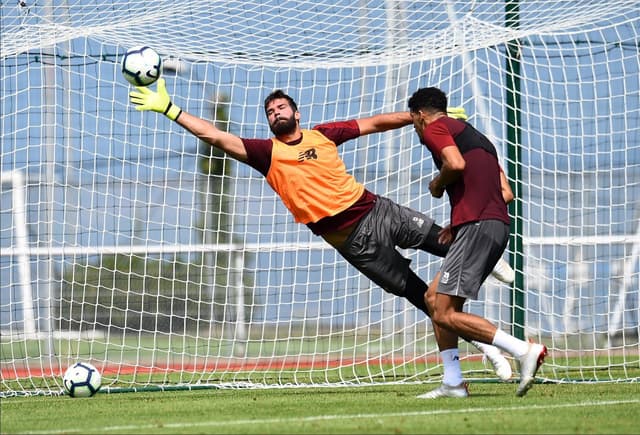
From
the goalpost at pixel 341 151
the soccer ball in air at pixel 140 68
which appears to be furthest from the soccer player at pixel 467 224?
the goalpost at pixel 341 151

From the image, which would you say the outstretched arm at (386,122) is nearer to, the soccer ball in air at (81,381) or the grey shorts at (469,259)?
the grey shorts at (469,259)

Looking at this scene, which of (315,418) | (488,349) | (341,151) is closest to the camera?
(315,418)

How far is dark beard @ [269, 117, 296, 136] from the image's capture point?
8.50m

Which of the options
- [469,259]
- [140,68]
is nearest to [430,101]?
[469,259]

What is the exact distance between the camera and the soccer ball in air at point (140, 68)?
27.3 ft

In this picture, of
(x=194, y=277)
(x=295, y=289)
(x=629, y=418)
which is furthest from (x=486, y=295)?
(x=629, y=418)

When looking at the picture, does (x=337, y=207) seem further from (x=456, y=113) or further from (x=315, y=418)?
(x=315, y=418)

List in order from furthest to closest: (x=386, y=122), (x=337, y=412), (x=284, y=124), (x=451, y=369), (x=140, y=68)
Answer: (x=386, y=122)
(x=284, y=124)
(x=140, y=68)
(x=451, y=369)
(x=337, y=412)

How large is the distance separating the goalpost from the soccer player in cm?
250

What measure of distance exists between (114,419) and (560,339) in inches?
268

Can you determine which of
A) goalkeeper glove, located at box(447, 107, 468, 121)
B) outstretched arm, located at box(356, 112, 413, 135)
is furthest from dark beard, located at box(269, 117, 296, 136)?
goalkeeper glove, located at box(447, 107, 468, 121)

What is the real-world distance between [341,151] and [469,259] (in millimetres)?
4539

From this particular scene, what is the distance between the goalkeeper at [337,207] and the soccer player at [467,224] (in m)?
0.61

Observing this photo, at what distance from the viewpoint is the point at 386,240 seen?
28.0 ft
